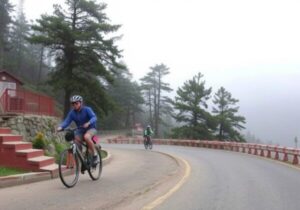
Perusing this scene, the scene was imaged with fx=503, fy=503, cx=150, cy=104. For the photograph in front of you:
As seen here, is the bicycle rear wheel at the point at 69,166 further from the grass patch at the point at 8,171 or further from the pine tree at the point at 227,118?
the pine tree at the point at 227,118

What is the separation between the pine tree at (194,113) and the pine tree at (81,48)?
35991 millimetres

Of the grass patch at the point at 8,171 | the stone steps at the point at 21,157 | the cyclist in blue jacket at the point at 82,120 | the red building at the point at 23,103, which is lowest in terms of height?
the grass patch at the point at 8,171

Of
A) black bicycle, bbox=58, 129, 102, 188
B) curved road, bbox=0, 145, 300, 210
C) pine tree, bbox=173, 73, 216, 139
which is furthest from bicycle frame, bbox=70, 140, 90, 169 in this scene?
pine tree, bbox=173, 73, 216, 139

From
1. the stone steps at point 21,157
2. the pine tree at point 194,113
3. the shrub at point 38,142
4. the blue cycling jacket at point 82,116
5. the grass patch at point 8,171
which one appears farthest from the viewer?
the pine tree at point 194,113

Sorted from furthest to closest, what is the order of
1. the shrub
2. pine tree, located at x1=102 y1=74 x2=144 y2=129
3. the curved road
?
pine tree, located at x1=102 y1=74 x2=144 y2=129 → the shrub → the curved road

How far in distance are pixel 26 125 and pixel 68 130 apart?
638 centimetres

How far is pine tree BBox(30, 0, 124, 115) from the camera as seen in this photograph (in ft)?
124

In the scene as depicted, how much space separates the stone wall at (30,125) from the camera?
17.0m

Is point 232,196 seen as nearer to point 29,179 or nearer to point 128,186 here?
point 128,186

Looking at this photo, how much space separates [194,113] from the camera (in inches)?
3012

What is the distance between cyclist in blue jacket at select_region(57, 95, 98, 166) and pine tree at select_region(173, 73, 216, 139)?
204 ft

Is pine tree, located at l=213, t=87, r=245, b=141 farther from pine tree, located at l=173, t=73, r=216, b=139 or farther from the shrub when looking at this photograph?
the shrub

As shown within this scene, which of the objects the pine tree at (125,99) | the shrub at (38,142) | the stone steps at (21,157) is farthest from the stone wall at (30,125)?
the pine tree at (125,99)

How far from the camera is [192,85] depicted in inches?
3068
